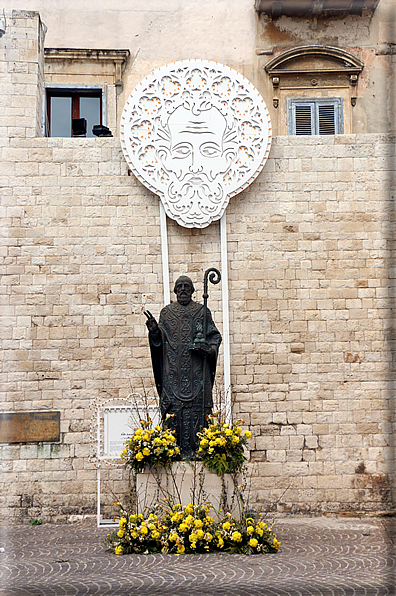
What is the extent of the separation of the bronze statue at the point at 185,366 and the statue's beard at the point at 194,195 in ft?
10.1

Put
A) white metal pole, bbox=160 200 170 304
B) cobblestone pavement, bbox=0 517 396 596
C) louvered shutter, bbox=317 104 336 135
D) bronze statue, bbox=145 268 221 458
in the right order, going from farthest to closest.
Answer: louvered shutter, bbox=317 104 336 135 < white metal pole, bbox=160 200 170 304 < bronze statue, bbox=145 268 221 458 < cobblestone pavement, bbox=0 517 396 596

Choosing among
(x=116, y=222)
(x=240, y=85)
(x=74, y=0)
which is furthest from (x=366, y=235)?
(x=74, y=0)

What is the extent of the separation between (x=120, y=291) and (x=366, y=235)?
3.56m

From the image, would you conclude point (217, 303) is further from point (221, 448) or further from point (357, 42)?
point (357, 42)

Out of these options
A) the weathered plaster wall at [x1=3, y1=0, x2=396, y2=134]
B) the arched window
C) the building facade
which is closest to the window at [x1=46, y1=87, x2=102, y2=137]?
the weathered plaster wall at [x1=3, y1=0, x2=396, y2=134]

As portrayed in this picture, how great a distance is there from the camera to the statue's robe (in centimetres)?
686

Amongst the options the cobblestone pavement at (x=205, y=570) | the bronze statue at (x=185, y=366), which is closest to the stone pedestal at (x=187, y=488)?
the bronze statue at (x=185, y=366)

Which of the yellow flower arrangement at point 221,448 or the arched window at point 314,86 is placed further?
the arched window at point 314,86

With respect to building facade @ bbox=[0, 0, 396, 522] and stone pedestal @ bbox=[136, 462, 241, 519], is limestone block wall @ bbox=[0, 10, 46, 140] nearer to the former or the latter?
building facade @ bbox=[0, 0, 396, 522]

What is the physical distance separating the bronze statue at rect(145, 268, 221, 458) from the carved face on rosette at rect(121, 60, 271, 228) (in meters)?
3.17

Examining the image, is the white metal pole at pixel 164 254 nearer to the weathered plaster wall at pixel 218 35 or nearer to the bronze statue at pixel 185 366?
the bronze statue at pixel 185 366

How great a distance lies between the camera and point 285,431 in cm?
974

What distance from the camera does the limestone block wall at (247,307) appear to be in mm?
9625

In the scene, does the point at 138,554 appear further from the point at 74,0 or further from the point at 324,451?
the point at 74,0
